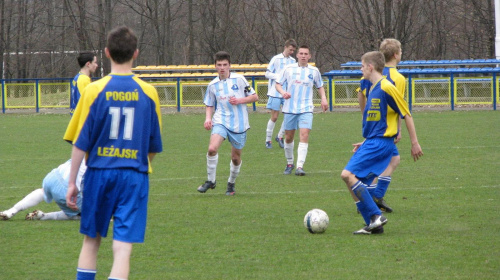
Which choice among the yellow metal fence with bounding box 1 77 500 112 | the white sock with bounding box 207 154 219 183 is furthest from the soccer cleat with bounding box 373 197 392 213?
the yellow metal fence with bounding box 1 77 500 112

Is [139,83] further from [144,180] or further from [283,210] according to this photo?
[283,210]

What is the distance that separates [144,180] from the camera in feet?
13.4

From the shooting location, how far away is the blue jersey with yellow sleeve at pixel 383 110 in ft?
20.6

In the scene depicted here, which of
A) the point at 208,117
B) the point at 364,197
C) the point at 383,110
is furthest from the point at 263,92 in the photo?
the point at 364,197

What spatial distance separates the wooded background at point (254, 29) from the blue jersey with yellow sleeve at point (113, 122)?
99.9 ft

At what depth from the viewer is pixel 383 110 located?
638 centimetres

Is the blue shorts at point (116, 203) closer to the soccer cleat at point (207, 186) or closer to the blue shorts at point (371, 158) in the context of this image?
the blue shorts at point (371, 158)

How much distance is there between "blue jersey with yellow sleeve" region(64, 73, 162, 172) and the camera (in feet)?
12.9

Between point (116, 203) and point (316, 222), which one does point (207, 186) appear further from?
point (116, 203)

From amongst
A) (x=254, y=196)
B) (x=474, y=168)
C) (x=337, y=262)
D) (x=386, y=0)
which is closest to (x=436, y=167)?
(x=474, y=168)

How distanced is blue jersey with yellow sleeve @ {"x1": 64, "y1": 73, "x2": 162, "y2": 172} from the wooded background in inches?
1199

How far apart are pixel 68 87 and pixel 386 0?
580 inches

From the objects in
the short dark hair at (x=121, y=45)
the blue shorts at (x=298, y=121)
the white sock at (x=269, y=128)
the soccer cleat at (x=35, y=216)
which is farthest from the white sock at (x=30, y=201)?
the white sock at (x=269, y=128)

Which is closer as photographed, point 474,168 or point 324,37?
point 474,168
